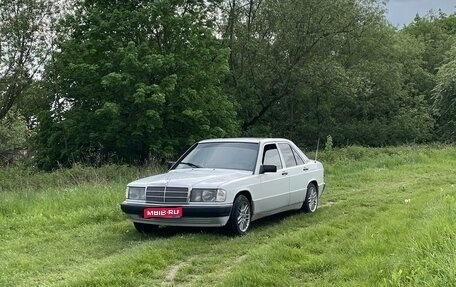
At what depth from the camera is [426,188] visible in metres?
14.1

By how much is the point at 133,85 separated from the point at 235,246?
16.5 m

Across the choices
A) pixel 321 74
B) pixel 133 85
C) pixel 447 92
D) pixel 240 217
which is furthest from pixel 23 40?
pixel 240 217

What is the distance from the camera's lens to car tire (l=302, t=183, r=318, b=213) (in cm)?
1098

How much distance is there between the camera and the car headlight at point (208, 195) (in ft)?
27.3

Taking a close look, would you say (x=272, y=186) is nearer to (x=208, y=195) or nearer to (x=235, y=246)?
(x=208, y=195)

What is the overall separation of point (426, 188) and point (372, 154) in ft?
36.3

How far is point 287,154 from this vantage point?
35.4ft

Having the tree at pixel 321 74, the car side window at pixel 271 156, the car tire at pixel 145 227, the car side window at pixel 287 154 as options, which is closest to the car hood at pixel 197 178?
the car tire at pixel 145 227

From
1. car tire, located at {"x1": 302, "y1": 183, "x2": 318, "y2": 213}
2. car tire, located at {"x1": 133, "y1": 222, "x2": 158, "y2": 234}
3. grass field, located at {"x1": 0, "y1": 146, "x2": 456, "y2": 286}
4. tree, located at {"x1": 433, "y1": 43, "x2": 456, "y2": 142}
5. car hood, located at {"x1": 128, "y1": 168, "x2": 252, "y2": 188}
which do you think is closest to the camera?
grass field, located at {"x1": 0, "y1": 146, "x2": 456, "y2": 286}

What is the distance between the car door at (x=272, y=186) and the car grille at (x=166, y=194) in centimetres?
140

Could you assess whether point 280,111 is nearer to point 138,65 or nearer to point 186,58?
point 186,58

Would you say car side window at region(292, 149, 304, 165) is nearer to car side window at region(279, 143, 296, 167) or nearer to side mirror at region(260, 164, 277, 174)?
car side window at region(279, 143, 296, 167)

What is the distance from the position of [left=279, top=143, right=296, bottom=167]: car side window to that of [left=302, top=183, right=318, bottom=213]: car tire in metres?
0.70

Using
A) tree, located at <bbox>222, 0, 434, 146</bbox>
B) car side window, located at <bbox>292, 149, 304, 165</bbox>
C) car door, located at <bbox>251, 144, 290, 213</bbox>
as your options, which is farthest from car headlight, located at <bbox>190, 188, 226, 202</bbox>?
tree, located at <bbox>222, 0, 434, 146</bbox>
